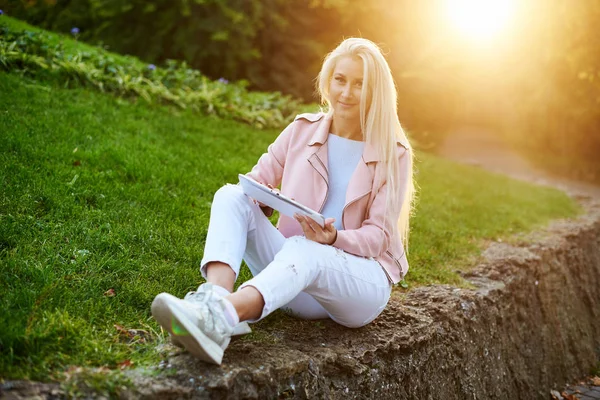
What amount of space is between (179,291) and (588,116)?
35.6ft

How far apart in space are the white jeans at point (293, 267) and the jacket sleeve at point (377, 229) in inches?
1.8

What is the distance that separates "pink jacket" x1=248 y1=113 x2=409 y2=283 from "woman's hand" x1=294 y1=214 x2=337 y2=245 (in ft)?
0.19

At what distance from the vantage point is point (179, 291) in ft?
10.3

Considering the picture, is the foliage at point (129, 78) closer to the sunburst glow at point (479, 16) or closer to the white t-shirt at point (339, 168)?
the white t-shirt at point (339, 168)

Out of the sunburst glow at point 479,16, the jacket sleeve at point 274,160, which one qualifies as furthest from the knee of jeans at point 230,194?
the sunburst glow at point 479,16

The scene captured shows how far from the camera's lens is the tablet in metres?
2.59

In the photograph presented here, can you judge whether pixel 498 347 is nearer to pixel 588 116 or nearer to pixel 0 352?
pixel 0 352

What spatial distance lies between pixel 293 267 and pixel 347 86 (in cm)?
101

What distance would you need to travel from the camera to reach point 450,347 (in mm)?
3477

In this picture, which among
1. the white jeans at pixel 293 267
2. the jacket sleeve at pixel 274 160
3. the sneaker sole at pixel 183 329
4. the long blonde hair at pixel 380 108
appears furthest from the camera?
the jacket sleeve at pixel 274 160

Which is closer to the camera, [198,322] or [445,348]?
[198,322]

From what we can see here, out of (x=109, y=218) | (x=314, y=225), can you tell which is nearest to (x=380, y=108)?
(x=314, y=225)

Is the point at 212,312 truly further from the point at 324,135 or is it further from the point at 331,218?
the point at 324,135

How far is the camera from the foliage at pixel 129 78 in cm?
625
